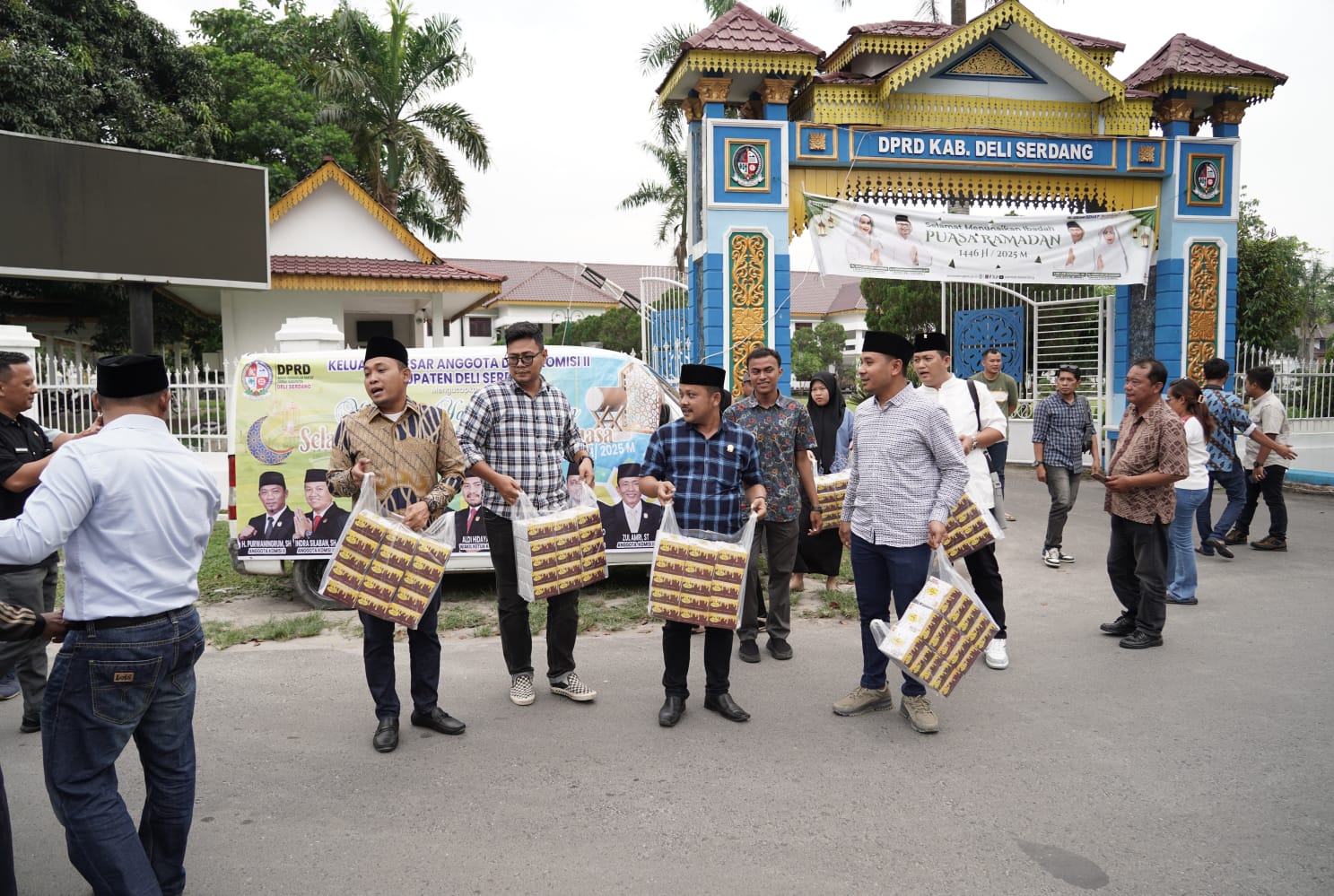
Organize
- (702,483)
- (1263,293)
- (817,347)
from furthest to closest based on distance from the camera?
(817,347) < (1263,293) < (702,483)

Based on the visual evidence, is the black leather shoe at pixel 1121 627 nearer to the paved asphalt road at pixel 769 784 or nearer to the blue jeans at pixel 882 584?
the paved asphalt road at pixel 769 784

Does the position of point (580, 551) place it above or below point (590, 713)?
above

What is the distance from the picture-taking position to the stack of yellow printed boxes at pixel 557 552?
4.32m

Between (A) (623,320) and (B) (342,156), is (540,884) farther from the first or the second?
(A) (623,320)

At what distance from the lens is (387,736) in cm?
406

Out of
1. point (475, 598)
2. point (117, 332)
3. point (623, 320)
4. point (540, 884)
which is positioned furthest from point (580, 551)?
point (623, 320)

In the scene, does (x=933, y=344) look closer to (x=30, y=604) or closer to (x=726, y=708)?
(x=726, y=708)

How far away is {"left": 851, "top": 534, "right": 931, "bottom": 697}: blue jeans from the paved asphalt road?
0.23 meters

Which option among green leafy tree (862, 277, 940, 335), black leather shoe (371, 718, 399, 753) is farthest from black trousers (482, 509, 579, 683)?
green leafy tree (862, 277, 940, 335)

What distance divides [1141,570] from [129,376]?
5.42 meters

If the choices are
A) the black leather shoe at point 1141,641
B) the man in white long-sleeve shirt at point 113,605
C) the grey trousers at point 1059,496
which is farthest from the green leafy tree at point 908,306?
the man in white long-sleeve shirt at point 113,605

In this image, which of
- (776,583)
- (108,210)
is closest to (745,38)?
(108,210)

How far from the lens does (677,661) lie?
4430mm

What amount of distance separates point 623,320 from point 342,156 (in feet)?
35.3
